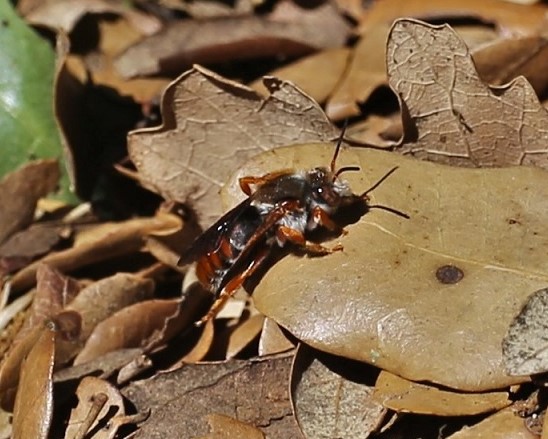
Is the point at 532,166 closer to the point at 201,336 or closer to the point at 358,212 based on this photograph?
the point at 358,212

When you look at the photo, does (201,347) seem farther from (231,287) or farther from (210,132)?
(210,132)

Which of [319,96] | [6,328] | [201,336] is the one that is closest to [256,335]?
[201,336]

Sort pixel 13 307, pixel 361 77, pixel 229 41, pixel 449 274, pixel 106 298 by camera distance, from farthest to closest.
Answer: pixel 229 41 → pixel 361 77 → pixel 13 307 → pixel 106 298 → pixel 449 274

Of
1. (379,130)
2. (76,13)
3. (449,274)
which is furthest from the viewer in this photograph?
(76,13)

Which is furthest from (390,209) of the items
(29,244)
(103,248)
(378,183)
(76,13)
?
(76,13)

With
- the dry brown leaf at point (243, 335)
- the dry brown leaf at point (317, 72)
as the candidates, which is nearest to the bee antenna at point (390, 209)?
the dry brown leaf at point (243, 335)

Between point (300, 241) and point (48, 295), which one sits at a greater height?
point (300, 241)

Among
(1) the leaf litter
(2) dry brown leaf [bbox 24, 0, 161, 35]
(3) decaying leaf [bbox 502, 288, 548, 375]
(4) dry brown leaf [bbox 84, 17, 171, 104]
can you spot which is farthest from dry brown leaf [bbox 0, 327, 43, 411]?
(2) dry brown leaf [bbox 24, 0, 161, 35]
